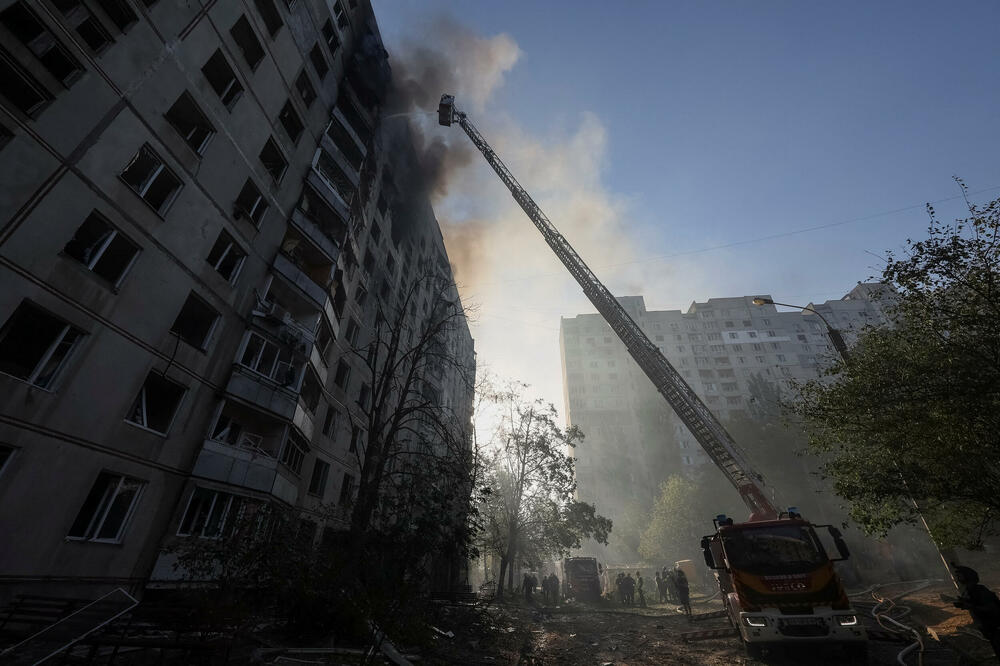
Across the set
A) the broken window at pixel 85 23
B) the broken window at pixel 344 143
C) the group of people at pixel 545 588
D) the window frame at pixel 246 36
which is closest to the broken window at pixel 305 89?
the broken window at pixel 344 143

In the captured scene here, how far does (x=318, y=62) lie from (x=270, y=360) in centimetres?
1336

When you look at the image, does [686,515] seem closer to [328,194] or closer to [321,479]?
[321,479]

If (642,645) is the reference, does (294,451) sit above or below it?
above

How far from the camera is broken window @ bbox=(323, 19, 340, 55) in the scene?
60.7 ft

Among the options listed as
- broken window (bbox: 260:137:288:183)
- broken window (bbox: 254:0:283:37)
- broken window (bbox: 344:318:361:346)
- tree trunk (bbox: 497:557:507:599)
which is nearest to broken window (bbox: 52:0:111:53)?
→ broken window (bbox: 260:137:288:183)

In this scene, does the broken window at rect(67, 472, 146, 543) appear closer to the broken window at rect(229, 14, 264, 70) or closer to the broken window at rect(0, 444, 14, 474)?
the broken window at rect(0, 444, 14, 474)

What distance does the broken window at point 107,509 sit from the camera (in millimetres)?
8727

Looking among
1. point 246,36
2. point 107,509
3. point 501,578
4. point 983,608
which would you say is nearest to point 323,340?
point 107,509

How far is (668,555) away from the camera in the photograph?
4969cm

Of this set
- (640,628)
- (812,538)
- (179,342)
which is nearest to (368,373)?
(179,342)

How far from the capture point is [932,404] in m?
10.1

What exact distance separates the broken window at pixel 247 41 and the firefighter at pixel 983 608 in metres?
21.9

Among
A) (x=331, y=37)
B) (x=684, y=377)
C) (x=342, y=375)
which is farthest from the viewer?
(x=684, y=377)

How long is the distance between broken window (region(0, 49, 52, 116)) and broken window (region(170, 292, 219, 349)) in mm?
4759
